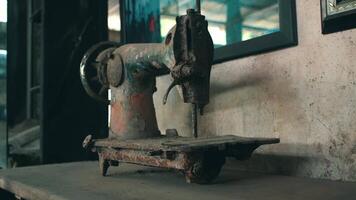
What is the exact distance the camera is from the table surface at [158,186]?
97 cm

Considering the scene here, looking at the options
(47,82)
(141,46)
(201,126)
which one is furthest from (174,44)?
(47,82)

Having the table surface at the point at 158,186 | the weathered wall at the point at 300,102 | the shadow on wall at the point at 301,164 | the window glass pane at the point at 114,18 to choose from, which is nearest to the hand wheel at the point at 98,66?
the table surface at the point at 158,186

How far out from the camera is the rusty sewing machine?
106 centimetres

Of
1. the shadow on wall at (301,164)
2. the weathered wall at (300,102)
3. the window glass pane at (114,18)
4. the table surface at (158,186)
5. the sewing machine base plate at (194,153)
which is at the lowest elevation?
the table surface at (158,186)

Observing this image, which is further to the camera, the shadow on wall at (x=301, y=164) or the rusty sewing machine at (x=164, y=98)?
the shadow on wall at (x=301, y=164)

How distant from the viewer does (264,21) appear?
4.60 ft

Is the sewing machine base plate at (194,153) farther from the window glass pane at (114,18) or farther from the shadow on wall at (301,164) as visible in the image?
the window glass pane at (114,18)

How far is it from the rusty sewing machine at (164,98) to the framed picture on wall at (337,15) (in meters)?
0.32

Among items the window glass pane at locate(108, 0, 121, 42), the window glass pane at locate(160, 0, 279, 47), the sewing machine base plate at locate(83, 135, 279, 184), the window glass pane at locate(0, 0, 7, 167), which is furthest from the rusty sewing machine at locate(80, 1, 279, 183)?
the window glass pane at locate(108, 0, 121, 42)

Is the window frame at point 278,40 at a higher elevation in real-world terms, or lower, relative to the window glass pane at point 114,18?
lower

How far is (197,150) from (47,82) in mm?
1266

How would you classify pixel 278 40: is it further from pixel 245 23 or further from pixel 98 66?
pixel 98 66

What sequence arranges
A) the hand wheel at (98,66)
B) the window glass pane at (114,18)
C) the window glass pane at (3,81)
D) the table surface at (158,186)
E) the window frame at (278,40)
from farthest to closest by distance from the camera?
the window glass pane at (114,18) < the window glass pane at (3,81) < the hand wheel at (98,66) < the window frame at (278,40) < the table surface at (158,186)

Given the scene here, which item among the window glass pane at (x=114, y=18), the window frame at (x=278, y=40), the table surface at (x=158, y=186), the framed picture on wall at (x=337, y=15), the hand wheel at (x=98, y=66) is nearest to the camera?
the table surface at (x=158, y=186)
